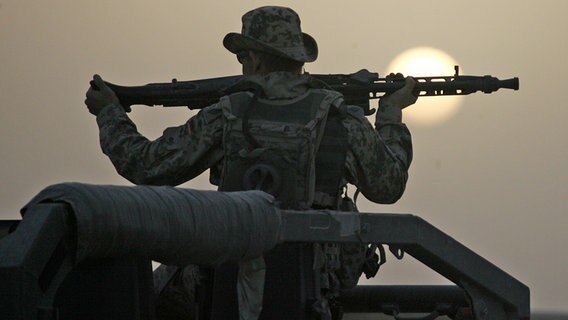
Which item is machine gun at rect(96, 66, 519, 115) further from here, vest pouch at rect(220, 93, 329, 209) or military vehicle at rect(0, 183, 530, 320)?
military vehicle at rect(0, 183, 530, 320)

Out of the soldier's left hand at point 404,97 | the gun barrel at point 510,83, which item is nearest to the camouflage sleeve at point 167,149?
the soldier's left hand at point 404,97

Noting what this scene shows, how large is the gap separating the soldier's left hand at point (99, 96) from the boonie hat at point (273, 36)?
0.96 meters

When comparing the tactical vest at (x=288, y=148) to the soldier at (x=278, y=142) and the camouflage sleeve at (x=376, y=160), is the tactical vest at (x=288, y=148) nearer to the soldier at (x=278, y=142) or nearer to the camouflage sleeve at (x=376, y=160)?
the soldier at (x=278, y=142)

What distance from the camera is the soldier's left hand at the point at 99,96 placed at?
12828 mm

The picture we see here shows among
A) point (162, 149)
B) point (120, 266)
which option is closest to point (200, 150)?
point (162, 149)

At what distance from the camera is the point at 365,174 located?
1209 cm

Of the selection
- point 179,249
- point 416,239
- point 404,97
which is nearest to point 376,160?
point 404,97

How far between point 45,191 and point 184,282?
4.57m

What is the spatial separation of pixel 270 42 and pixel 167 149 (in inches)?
35.8

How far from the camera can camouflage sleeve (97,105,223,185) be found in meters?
11.9

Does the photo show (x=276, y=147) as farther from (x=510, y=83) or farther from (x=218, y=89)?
(x=510, y=83)

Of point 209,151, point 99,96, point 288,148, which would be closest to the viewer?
point 288,148

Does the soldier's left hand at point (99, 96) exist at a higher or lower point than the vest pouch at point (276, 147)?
higher

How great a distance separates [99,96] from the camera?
12.9 metres
